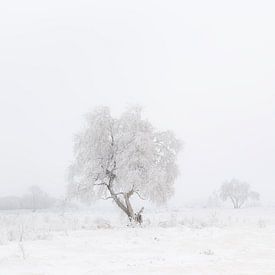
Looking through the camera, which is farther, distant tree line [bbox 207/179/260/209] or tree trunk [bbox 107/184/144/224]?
distant tree line [bbox 207/179/260/209]

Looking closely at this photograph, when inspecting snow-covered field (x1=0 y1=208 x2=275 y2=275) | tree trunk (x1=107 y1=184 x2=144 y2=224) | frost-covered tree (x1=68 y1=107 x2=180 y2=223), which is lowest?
snow-covered field (x1=0 y1=208 x2=275 y2=275)

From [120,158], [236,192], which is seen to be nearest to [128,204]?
[120,158]

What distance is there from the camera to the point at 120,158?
26344 millimetres

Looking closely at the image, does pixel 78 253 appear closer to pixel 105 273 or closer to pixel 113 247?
pixel 113 247

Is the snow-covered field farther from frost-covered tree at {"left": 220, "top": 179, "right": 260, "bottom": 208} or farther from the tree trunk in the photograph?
frost-covered tree at {"left": 220, "top": 179, "right": 260, "bottom": 208}

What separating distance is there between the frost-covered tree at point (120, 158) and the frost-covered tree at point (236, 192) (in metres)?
71.0

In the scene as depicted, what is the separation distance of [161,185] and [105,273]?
50.5 ft

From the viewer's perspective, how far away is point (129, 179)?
25.1m

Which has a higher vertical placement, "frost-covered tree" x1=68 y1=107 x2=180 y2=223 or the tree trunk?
"frost-covered tree" x1=68 y1=107 x2=180 y2=223

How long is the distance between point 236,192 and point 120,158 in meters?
73.7

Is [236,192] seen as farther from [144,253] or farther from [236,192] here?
[144,253]

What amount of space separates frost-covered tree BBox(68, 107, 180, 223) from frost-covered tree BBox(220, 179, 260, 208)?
70995 mm

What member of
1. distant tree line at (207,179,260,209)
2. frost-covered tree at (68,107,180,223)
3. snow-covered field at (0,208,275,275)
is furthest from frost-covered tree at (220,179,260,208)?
snow-covered field at (0,208,275,275)

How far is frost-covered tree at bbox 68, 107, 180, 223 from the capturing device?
1021 inches
